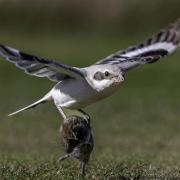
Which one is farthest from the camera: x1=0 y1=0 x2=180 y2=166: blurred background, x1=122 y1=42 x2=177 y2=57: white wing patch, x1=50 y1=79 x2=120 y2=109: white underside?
x1=0 y1=0 x2=180 y2=166: blurred background

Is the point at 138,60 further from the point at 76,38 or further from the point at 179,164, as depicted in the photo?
the point at 76,38

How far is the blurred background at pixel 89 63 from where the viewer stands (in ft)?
40.2

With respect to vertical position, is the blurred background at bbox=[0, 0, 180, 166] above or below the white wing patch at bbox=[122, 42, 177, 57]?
below

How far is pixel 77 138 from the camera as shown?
304 inches

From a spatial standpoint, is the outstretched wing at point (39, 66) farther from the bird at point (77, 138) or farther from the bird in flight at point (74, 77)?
the bird at point (77, 138)

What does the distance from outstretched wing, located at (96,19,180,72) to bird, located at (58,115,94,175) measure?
1199 millimetres

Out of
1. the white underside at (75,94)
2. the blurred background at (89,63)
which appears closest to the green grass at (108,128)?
the blurred background at (89,63)

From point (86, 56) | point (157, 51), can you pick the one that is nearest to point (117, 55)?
point (157, 51)

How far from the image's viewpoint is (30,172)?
25.5ft

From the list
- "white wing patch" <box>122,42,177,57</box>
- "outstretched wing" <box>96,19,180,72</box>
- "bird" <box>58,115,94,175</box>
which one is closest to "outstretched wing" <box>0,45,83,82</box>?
"bird" <box>58,115,94,175</box>

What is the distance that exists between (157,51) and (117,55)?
53cm

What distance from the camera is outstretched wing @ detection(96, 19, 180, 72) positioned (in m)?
9.18

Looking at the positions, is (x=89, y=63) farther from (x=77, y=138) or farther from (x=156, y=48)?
(x=77, y=138)

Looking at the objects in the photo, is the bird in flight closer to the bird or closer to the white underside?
the white underside
